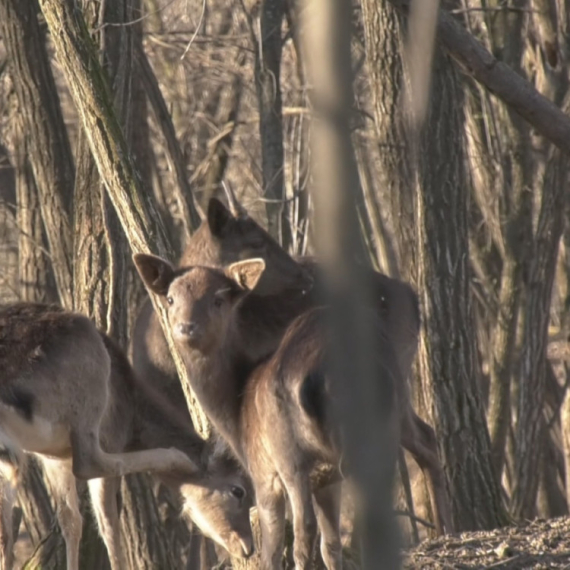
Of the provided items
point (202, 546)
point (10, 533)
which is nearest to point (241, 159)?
point (202, 546)

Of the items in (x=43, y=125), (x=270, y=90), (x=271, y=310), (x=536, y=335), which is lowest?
(x=536, y=335)

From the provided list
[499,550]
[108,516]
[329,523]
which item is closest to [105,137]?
[108,516]

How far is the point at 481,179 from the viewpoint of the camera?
13719 millimetres

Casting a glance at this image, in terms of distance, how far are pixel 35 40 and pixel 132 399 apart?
356 cm

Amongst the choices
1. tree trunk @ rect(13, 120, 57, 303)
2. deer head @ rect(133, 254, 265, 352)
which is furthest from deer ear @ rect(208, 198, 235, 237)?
tree trunk @ rect(13, 120, 57, 303)

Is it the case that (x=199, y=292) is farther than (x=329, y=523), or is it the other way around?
(x=199, y=292)

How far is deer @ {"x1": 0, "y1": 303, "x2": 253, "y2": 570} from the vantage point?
7.13 metres

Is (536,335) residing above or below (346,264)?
below

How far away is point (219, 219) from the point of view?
9609mm

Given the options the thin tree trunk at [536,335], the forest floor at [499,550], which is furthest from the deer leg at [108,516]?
the thin tree trunk at [536,335]

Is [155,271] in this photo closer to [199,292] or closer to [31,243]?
[199,292]

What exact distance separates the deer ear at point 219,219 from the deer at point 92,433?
62.0 inches

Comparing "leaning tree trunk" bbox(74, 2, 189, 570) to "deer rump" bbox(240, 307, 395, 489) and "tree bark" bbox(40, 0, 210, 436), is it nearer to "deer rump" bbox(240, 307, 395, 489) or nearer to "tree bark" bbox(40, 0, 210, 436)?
"tree bark" bbox(40, 0, 210, 436)

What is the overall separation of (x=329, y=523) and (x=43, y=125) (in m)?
5.03
